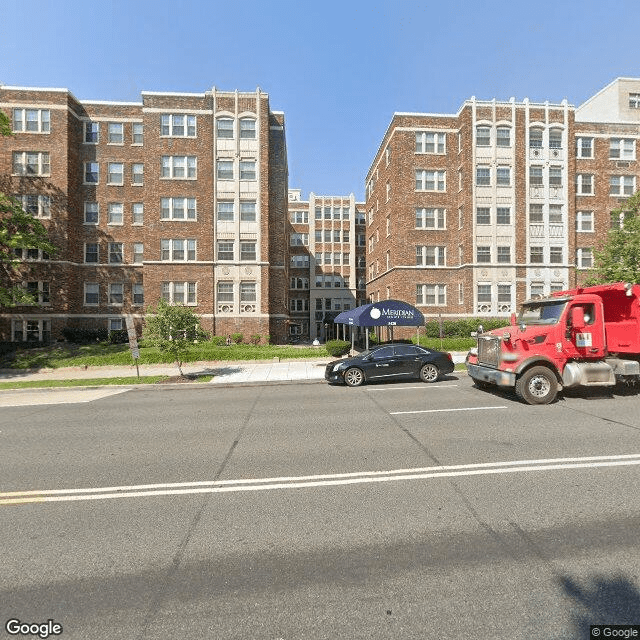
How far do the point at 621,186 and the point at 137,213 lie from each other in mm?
43026

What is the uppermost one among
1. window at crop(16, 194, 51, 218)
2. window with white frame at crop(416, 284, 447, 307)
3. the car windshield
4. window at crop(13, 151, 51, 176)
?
window at crop(13, 151, 51, 176)

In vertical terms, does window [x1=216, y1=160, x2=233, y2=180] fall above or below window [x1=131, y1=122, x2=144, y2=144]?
below

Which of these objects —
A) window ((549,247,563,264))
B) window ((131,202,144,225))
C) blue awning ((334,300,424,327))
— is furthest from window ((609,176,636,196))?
window ((131,202,144,225))

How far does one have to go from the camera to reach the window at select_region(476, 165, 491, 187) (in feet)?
100

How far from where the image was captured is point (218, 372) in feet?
58.0

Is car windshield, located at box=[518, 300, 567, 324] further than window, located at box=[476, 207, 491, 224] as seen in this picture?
No

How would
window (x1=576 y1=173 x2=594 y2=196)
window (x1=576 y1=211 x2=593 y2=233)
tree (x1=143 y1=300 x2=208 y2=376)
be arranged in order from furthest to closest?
1. window (x1=576 y1=211 x2=593 y2=233)
2. window (x1=576 y1=173 x2=594 y2=196)
3. tree (x1=143 y1=300 x2=208 y2=376)

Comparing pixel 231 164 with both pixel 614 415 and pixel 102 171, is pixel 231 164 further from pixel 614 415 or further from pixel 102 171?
pixel 614 415

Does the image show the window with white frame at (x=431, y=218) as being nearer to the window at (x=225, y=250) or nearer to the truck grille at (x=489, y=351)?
the window at (x=225, y=250)

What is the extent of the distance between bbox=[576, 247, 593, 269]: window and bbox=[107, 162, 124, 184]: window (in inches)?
1600

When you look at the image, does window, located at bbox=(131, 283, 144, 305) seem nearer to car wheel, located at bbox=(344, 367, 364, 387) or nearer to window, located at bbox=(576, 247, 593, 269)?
car wheel, located at bbox=(344, 367, 364, 387)

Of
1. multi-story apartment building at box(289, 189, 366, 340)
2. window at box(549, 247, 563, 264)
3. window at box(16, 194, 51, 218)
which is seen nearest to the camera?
window at box(16, 194, 51, 218)

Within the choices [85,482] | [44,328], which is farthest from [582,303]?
[44,328]

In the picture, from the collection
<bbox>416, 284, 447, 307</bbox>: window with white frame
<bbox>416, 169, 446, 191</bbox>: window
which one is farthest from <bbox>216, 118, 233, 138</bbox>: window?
<bbox>416, 284, 447, 307</bbox>: window with white frame
